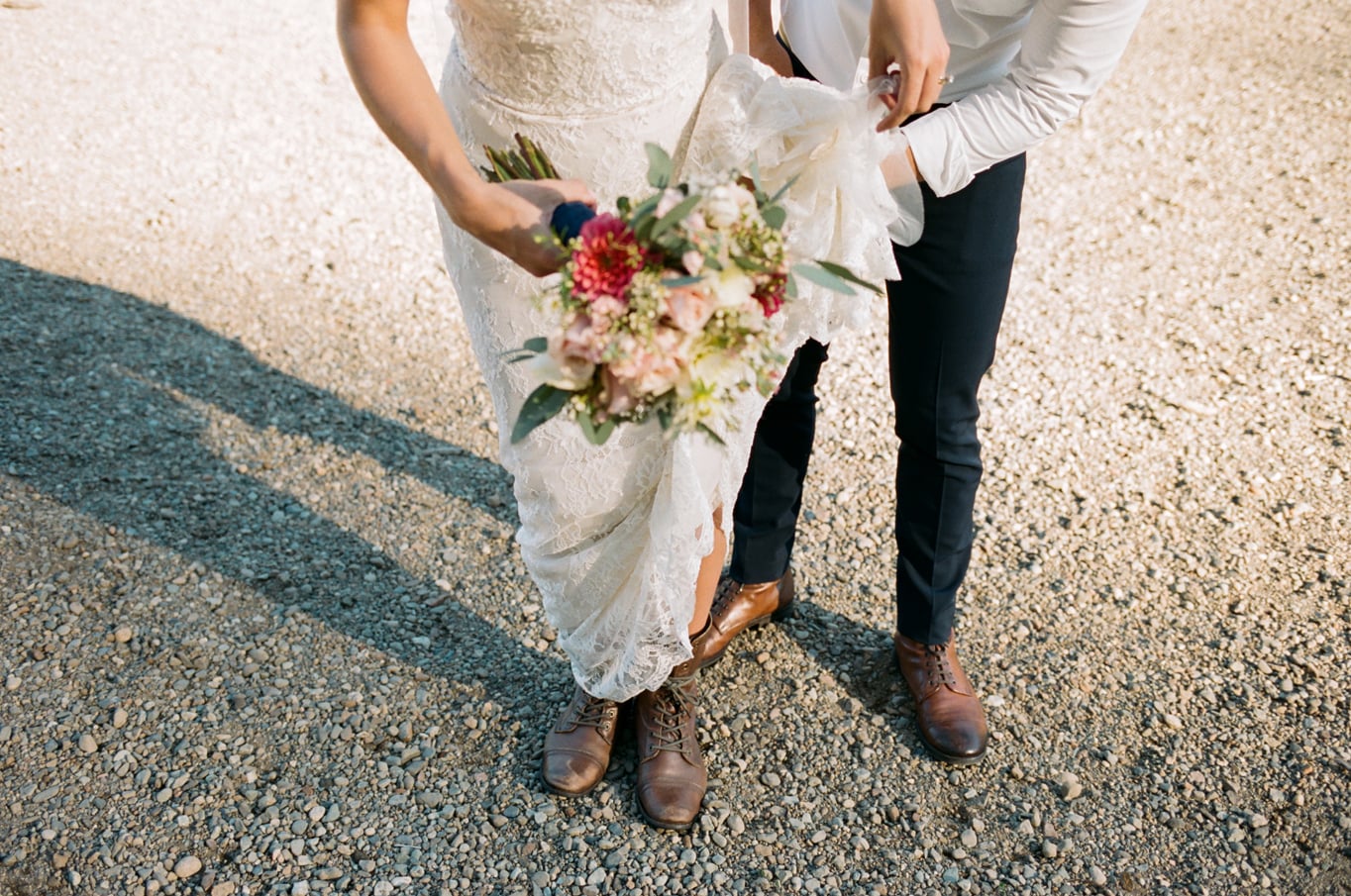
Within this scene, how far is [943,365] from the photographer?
9.03 ft

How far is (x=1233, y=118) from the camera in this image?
7242mm

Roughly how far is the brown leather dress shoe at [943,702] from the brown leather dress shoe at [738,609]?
0.40 meters

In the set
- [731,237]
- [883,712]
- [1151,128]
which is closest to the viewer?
[731,237]

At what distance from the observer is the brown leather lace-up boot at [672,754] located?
9.25 ft

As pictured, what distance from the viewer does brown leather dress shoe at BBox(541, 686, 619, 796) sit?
113 inches

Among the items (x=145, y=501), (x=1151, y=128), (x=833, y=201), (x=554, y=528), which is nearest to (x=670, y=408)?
(x=833, y=201)

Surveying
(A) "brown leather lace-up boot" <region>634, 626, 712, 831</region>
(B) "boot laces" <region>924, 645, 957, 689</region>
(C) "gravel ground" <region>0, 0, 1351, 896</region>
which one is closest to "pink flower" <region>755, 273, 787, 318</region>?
(A) "brown leather lace-up boot" <region>634, 626, 712, 831</region>

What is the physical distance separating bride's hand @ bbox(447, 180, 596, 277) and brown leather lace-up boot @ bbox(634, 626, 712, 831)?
138 centimetres

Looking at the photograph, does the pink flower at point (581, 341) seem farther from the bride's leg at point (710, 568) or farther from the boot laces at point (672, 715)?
the boot laces at point (672, 715)

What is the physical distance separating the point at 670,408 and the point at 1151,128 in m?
6.50

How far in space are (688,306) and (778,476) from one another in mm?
1580

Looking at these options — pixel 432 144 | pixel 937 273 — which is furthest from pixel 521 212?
pixel 937 273

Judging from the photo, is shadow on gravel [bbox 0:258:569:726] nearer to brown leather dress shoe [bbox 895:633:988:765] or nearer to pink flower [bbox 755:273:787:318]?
brown leather dress shoe [bbox 895:633:988:765]

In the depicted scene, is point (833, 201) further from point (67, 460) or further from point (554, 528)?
point (67, 460)
